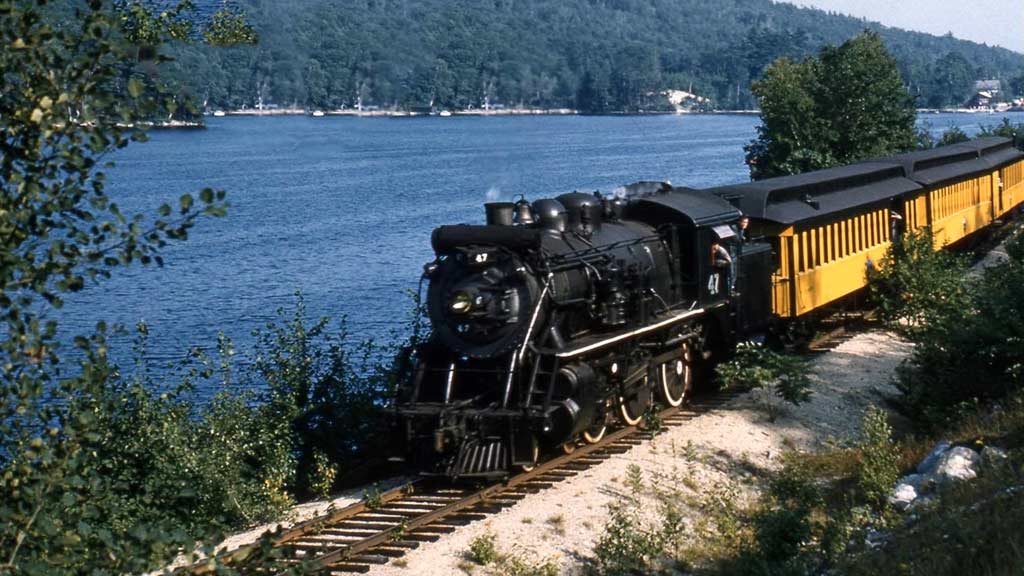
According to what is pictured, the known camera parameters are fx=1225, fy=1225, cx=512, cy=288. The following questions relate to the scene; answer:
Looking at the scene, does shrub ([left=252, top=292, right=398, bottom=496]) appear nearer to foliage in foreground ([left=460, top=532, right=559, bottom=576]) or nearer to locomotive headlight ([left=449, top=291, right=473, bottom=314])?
locomotive headlight ([left=449, top=291, right=473, bottom=314])

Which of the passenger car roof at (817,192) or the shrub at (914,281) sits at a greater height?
the passenger car roof at (817,192)

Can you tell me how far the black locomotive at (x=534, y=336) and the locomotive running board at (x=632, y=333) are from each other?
0.09ft

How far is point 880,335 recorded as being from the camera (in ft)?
85.8

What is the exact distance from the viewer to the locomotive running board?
15.4 meters

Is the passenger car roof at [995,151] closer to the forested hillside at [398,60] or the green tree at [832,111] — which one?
the green tree at [832,111]

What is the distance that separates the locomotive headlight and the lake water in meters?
6.83

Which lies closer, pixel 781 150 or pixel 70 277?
pixel 70 277

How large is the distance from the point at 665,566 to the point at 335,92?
67017 mm

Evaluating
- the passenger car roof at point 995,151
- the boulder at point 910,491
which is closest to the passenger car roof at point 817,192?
the boulder at point 910,491

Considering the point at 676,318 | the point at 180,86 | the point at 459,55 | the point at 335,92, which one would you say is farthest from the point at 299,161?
the point at 180,86

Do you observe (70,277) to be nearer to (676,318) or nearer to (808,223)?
(676,318)

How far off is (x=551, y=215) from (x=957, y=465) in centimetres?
630

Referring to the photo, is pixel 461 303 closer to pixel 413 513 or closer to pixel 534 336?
pixel 534 336

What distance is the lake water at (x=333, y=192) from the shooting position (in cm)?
3469
